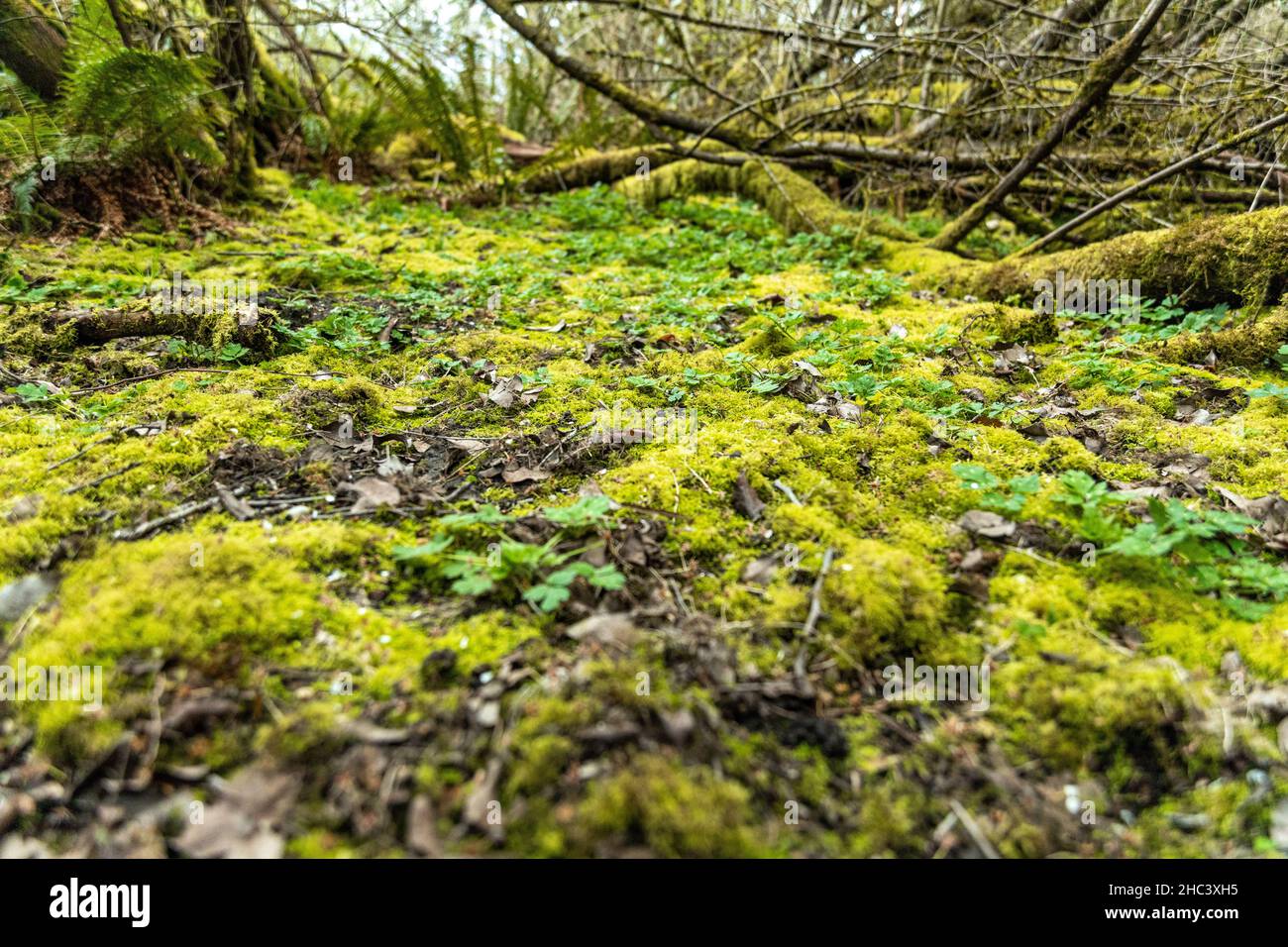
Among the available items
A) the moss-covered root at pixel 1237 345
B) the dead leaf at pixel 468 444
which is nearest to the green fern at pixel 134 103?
the dead leaf at pixel 468 444

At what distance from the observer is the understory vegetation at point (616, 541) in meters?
1.45

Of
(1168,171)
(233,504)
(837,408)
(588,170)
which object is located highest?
(588,170)

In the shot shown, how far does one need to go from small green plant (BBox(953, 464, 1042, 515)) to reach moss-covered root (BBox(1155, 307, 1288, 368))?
7.19 ft

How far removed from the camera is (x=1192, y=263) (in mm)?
4277

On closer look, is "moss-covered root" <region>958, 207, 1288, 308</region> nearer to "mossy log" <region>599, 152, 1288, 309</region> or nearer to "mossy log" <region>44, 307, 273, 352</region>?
"mossy log" <region>599, 152, 1288, 309</region>

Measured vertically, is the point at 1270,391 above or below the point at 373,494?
above

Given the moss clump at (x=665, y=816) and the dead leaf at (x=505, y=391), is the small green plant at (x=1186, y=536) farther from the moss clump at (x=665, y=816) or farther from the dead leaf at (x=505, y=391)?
the dead leaf at (x=505, y=391)

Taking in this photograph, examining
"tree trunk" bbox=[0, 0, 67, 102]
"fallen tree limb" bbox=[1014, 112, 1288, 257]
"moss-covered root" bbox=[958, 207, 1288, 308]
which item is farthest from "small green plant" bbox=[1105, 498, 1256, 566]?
"tree trunk" bbox=[0, 0, 67, 102]

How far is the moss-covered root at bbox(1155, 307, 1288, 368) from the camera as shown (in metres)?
3.68

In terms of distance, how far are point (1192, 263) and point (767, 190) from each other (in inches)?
174

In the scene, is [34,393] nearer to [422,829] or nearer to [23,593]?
[23,593]

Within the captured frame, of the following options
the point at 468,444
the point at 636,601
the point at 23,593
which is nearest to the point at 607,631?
the point at 636,601

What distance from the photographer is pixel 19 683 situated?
1.57 m
